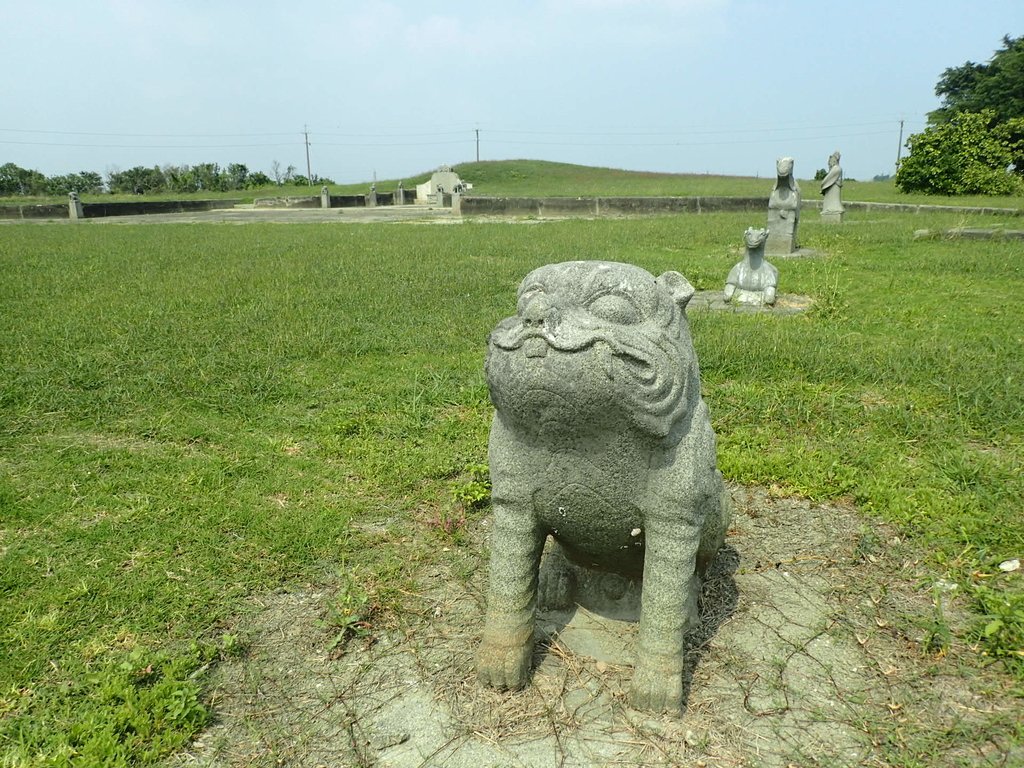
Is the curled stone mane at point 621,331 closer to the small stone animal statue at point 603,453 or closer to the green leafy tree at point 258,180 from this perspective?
the small stone animal statue at point 603,453

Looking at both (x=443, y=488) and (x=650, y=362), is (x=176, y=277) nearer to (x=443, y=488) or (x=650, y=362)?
(x=443, y=488)

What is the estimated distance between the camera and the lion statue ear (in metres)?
2.21

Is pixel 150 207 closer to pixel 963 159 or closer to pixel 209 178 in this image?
pixel 209 178

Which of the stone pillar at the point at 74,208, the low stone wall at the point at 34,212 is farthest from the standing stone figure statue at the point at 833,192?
the low stone wall at the point at 34,212

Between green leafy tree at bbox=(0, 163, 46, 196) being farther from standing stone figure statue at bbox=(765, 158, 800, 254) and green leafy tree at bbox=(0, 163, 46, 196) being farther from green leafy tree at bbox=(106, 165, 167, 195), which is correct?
standing stone figure statue at bbox=(765, 158, 800, 254)

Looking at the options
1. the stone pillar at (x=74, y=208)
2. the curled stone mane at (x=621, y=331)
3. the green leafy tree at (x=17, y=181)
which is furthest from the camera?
the green leafy tree at (x=17, y=181)

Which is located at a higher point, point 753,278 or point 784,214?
point 784,214

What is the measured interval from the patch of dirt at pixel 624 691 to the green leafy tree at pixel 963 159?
25.2 meters

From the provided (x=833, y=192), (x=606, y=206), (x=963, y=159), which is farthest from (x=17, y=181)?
(x=963, y=159)

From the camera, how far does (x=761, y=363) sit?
233 inches

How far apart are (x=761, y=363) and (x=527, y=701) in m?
4.12

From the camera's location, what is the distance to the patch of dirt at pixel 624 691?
2248mm

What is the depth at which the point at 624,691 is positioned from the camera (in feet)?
8.08

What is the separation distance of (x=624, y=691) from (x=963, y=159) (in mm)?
27076
